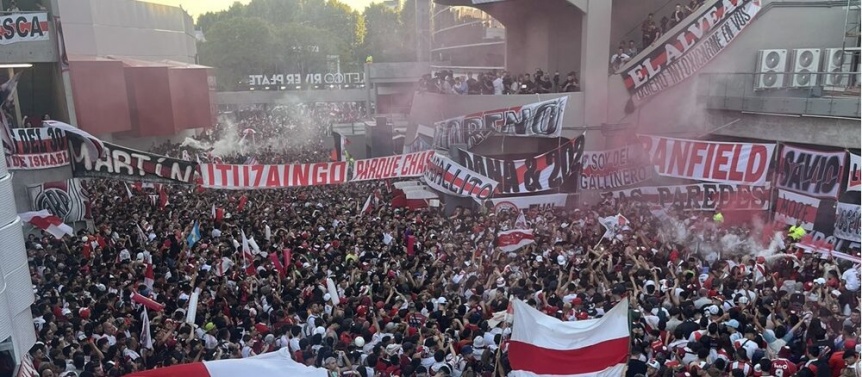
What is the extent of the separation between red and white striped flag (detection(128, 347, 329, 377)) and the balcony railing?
37.2 ft

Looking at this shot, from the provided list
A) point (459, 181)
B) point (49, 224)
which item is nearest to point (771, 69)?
point (459, 181)

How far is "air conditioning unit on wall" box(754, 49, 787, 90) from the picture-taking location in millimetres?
14492

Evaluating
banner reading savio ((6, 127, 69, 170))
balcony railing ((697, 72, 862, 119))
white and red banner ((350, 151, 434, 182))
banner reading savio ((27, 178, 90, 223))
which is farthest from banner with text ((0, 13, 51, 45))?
balcony railing ((697, 72, 862, 119))

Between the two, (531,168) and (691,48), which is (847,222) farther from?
(691,48)

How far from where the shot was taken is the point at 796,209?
11.8m

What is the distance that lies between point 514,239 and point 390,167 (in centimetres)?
370

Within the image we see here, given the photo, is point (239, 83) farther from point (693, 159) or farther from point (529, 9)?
point (693, 159)

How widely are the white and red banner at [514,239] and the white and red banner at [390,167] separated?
11.4 ft

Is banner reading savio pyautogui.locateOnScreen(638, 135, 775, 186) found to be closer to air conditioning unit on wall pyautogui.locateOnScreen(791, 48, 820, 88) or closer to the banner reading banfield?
air conditioning unit on wall pyautogui.locateOnScreen(791, 48, 820, 88)

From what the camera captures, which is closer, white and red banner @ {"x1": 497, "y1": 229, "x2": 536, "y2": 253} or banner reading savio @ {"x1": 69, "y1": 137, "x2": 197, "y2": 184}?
white and red banner @ {"x1": 497, "y1": 229, "x2": 536, "y2": 253}

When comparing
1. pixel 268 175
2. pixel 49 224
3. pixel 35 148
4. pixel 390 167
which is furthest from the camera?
pixel 35 148

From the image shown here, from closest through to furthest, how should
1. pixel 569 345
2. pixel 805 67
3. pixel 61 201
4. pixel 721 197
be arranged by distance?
1. pixel 569 345
2. pixel 721 197
3. pixel 61 201
4. pixel 805 67

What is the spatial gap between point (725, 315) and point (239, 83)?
5788 cm

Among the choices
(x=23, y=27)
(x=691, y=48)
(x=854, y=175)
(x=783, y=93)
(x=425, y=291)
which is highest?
(x=23, y=27)
